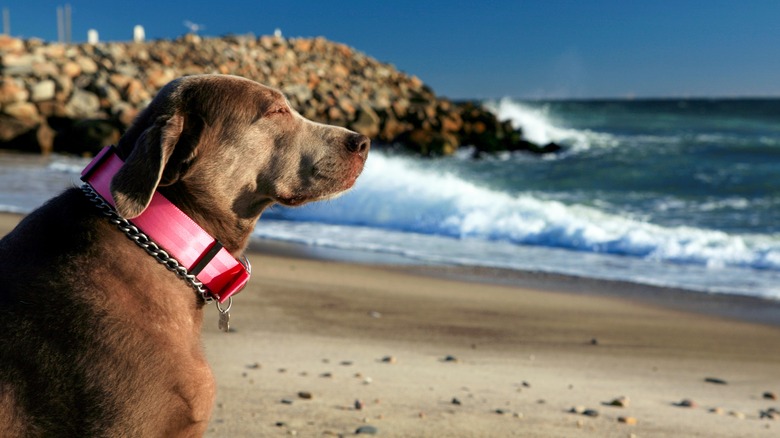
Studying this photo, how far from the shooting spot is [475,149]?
37.8 m

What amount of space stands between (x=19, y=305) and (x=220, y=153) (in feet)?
2.56

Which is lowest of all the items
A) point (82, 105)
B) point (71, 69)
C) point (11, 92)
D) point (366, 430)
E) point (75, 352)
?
point (366, 430)

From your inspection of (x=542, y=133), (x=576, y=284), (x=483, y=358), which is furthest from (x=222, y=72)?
(x=483, y=358)

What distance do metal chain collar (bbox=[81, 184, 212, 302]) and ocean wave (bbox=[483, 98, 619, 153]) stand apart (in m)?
35.5

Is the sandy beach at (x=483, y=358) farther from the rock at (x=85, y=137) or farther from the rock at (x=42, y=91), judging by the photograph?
the rock at (x=42, y=91)

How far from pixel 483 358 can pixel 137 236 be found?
4.43 m

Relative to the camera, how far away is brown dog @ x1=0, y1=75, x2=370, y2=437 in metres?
2.69

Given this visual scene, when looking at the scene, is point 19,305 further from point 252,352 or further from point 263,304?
point 263,304

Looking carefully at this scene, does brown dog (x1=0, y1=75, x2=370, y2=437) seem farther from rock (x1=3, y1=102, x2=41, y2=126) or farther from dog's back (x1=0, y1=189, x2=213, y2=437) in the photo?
rock (x1=3, y1=102, x2=41, y2=126)

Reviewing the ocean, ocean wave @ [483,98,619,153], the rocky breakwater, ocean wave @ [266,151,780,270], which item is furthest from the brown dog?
ocean wave @ [483,98,619,153]

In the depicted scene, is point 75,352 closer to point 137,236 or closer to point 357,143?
point 137,236

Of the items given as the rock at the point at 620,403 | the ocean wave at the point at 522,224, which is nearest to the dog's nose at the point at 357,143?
the rock at the point at 620,403

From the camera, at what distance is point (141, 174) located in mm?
2764

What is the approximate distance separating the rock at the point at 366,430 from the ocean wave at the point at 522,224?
832cm
